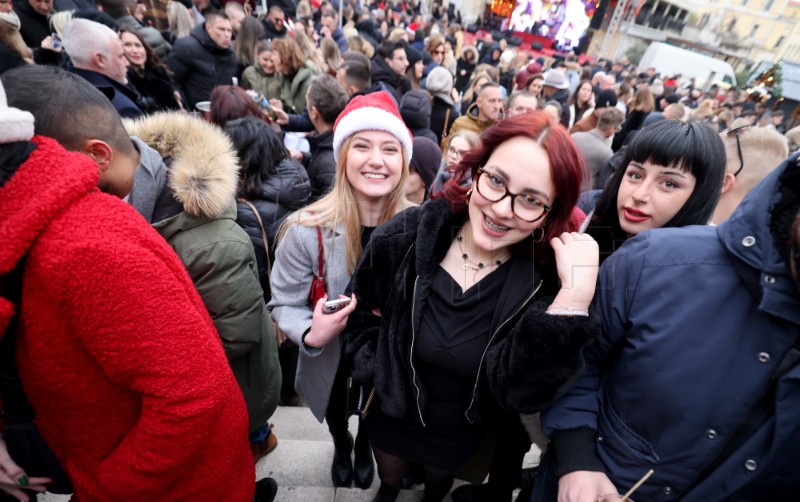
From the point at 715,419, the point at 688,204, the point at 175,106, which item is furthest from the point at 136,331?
the point at 175,106

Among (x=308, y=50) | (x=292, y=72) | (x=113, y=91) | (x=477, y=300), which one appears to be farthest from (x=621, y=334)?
(x=308, y=50)

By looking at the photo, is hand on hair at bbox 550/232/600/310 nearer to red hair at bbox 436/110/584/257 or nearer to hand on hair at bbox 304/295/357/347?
red hair at bbox 436/110/584/257

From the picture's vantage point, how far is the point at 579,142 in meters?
3.63

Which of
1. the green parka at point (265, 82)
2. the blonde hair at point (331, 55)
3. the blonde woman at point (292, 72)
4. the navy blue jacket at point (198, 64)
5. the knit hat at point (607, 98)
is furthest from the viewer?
the blonde hair at point (331, 55)

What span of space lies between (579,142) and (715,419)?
10.3 ft

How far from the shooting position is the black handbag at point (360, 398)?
169 centimetres

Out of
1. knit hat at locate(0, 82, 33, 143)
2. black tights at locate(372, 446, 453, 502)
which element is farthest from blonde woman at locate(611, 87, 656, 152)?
knit hat at locate(0, 82, 33, 143)

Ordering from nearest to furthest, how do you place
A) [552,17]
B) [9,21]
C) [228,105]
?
1. [228,105]
2. [9,21]
3. [552,17]

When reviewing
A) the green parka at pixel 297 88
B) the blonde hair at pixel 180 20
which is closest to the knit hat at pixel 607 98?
the green parka at pixel 297 88

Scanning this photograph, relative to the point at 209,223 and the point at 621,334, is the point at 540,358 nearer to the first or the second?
the point at 621,334

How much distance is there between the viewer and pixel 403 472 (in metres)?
1.94

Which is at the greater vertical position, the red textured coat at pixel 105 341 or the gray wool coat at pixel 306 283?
the red textured coat at pixel 105 341

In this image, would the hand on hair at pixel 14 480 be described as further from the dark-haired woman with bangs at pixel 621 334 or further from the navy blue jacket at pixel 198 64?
the navy blue jacket at pixel 198 64

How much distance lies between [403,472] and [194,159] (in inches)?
73.4
